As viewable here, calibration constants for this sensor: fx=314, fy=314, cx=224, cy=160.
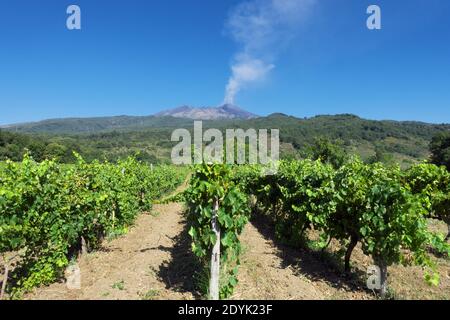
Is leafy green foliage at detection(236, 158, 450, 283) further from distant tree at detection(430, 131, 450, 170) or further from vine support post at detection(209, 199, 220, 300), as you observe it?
distant tree at detection(430, 131, 450, 170)

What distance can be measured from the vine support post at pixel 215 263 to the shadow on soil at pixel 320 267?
246 centimetres

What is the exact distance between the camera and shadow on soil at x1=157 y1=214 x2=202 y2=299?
20.0ft

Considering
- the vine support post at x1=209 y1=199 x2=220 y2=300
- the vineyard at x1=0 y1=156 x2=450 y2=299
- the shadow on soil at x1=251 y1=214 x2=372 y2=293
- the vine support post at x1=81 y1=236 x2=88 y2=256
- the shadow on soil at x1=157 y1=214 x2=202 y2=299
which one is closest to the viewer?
the vine support post at x1=209 y1=199 x2=220 y2=300

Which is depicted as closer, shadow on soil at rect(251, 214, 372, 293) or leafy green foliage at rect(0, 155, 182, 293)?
leafy green foliage at rect(0, 155, 182, 293)

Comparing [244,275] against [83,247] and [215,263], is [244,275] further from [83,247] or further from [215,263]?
[83,247]

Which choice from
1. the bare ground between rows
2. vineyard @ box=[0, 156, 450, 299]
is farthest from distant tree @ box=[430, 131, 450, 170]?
vineyard @ box=[0, 156, 450, 299]

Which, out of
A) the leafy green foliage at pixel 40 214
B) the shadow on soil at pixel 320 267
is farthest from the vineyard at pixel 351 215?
the leafy green foliage at pixel 40 214

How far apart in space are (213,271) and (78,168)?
5.68 meters

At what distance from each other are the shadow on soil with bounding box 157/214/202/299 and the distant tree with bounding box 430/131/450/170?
166 ft

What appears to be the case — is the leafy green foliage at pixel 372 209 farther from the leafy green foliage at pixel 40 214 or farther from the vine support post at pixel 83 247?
the vine support post at pixel 83 247

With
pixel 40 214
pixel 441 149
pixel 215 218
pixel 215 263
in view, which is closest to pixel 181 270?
pixel 215 263
